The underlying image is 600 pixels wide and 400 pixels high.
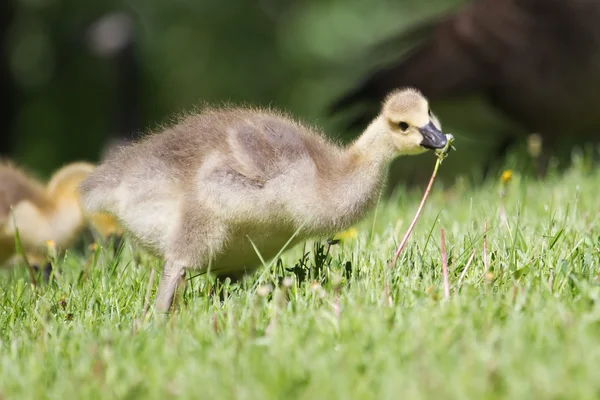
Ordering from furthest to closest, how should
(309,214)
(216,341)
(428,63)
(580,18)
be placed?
(428,63)
(580,18)
(309,214)
(216,341)

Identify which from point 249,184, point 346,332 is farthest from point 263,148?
point 346,332

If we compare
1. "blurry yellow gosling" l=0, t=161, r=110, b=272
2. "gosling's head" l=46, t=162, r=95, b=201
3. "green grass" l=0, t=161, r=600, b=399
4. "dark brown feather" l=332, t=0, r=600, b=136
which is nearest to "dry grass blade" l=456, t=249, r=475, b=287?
"green grass" l=0, t=161, r=600, b=399

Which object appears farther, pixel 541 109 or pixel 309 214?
pixel 541 109

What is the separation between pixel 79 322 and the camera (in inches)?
118

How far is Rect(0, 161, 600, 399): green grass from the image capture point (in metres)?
2.15

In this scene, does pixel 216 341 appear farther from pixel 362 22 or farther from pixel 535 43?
pixel 362 22

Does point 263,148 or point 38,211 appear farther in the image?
point 38,211

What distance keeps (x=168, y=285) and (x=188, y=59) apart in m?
13.2

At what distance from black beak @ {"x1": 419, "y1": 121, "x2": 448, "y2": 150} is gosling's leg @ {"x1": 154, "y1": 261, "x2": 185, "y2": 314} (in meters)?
0.95

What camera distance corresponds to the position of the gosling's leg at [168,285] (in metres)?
3.20

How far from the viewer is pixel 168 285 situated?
323 cm

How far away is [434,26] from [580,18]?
1380 millimetres

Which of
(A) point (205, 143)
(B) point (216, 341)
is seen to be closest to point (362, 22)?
(A) point (205, 143)

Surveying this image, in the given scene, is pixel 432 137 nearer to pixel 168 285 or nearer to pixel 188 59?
pixel 168 285
